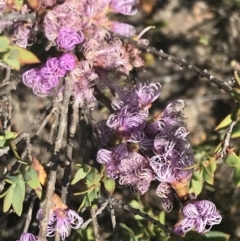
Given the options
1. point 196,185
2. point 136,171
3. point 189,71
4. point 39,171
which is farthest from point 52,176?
point 189,71

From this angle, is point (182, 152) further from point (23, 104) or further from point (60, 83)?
point (23, 104)

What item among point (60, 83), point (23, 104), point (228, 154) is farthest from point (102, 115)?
point (228, 154)

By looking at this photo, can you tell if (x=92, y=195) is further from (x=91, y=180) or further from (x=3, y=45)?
(x=3, y=45)

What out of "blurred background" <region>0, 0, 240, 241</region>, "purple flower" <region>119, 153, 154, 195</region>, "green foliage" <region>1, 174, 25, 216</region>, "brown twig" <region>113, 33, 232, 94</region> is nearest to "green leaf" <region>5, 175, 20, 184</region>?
"green foliage" <region>1, 174, 25, 216</region>

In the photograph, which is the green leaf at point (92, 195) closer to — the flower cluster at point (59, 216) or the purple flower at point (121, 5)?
the flower cluster at point (59, 216)

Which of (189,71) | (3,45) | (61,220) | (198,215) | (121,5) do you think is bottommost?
(189,71)

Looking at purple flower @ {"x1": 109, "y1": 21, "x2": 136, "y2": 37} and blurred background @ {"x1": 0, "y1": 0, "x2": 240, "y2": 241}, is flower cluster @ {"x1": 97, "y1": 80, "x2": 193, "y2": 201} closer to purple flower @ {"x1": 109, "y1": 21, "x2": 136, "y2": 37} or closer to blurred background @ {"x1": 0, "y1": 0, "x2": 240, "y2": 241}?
purple flower @ {"x1": 109, "y1": 21, "x2": 136, "y2": 37}
